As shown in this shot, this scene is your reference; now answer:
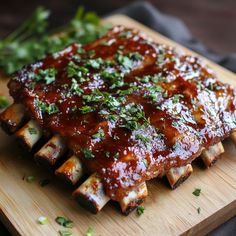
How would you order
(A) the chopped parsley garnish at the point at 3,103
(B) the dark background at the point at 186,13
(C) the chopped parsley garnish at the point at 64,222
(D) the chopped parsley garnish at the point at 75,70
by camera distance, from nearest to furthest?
(C) the chopped parsley garnish at the point at 64,222, (D) the chopped parsley garnish at the point at 75,70, (A) the chopped parsley garnish at the point at 3,103, (B) the dark background at the point at 186,13

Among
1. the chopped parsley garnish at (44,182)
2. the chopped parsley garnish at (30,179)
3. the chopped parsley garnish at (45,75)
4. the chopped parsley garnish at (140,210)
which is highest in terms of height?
the chopped parsley garnish at (45,75)

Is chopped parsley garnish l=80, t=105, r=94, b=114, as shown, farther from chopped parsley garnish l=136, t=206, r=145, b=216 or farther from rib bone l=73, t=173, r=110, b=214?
chopped parsley garnish l=136, t=206, r=145, b=216

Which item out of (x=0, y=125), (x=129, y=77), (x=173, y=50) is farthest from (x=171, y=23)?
(x=0, y=125)

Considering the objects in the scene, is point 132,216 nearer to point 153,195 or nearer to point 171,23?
point 153,195

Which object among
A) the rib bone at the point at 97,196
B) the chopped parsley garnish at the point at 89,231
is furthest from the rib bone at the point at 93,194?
the chopped parsley garnish at the point at 89,231

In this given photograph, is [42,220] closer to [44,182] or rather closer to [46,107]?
[44,182]

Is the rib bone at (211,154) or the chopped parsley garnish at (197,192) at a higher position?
the rib bone at (211,154)

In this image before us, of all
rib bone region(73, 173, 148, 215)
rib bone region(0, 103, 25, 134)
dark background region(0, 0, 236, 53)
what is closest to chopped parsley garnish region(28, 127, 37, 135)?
rib bone region(0, 103, 25, 134)

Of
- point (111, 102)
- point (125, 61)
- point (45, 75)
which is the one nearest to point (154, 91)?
point (111, 102)

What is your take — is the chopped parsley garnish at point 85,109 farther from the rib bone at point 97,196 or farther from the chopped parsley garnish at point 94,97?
the rib bone at point 97,196
